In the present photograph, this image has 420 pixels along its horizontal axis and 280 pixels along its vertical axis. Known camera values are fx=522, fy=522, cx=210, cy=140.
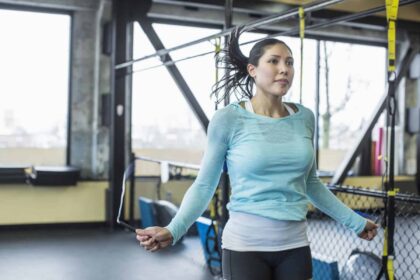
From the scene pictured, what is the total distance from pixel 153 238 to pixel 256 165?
0.38 metres

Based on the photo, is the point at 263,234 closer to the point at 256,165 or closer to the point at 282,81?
the point at 256,165

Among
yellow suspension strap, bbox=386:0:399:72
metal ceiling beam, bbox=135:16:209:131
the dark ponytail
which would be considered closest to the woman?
the dark ponytail

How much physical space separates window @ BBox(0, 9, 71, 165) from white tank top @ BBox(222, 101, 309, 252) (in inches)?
212

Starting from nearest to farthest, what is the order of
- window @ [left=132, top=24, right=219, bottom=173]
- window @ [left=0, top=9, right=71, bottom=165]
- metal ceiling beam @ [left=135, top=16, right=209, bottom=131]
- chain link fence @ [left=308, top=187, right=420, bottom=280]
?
chain link fence @ [left=308, top=187, right=420, bottom=280]
metal ceiling beam @ [left=135, top=16, right=209, bottom=131]
window @ [left=0, top=9, right=71, bottom=165]
window @ [left=132, top=24, right=219, bottom=173]

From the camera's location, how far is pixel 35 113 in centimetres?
661

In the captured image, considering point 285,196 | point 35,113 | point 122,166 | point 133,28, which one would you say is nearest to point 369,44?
point 133,28

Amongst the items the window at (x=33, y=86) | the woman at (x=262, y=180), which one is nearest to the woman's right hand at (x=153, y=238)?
the woman at (x=262, y=180)

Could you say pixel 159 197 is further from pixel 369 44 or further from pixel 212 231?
pixel 369 44

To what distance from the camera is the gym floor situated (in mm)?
4328

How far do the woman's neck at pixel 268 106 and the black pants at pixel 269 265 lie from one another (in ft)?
1.46

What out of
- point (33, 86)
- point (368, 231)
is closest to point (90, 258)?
point (33, 86)

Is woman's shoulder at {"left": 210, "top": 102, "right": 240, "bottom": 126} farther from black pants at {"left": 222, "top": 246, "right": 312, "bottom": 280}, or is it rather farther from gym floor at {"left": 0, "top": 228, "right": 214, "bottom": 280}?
gym floor at {"left": 0, "top": 228, "right": 214, "bottom": 280}

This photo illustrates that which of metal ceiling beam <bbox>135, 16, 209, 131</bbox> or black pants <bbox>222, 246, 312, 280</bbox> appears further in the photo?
metal ceiling beam <bbox>135, 16, 209, 131</bbox>

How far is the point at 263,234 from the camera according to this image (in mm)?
1605
